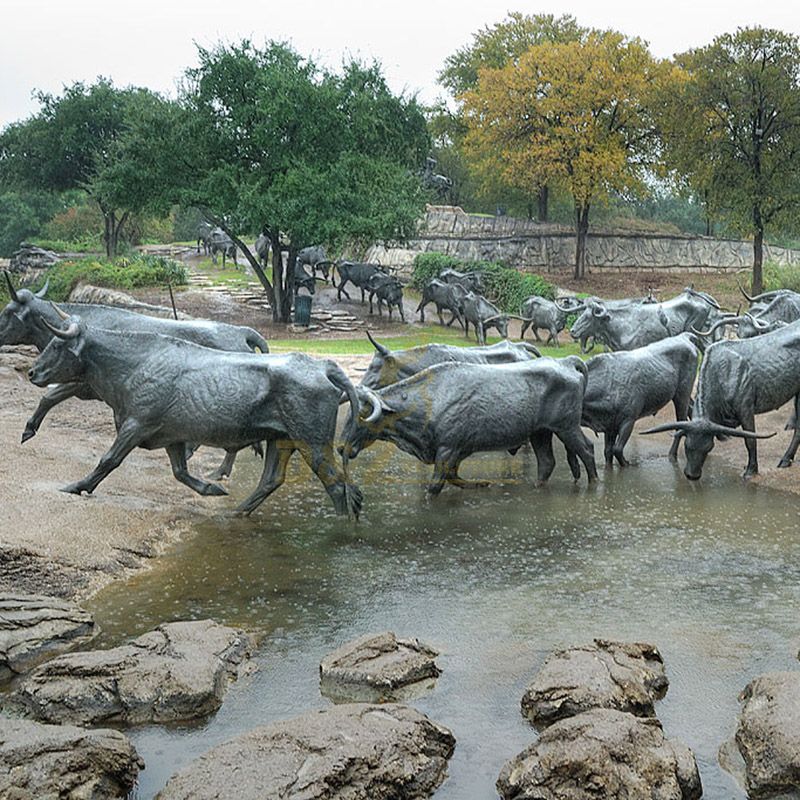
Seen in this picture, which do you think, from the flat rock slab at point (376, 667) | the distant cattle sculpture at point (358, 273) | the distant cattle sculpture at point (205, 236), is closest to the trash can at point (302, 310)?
the distant cattle sculpture at point (358, 273)

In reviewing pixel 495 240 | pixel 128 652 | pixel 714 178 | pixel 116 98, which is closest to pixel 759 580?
pixel 128 652

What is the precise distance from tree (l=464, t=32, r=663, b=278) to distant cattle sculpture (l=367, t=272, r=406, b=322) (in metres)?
9.35

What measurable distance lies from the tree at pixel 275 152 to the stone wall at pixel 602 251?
12.5m

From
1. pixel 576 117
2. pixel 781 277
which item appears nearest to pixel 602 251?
pixel 576 117

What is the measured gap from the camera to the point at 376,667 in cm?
671

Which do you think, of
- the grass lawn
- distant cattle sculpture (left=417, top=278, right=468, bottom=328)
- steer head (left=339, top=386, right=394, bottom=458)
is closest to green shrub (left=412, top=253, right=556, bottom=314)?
distant cattle sculpture (left=417, top=278, right=468, bottom=328)

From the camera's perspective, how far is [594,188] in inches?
1495

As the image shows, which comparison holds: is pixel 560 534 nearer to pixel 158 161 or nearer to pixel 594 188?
pixel 158 161

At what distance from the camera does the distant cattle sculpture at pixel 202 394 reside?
10.2 meters

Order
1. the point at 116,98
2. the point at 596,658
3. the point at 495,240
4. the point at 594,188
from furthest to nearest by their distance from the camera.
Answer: the point at 116,98, the point at 495,240, the point at 594,188, the point at 596,658

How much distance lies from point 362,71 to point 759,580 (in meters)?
24.7

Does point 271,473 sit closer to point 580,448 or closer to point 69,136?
point 580,448

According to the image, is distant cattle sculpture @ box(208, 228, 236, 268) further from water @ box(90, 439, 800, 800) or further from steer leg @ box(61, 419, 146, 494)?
steer leg @ box(61, 419, 146, 494)

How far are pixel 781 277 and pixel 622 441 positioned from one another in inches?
1003
